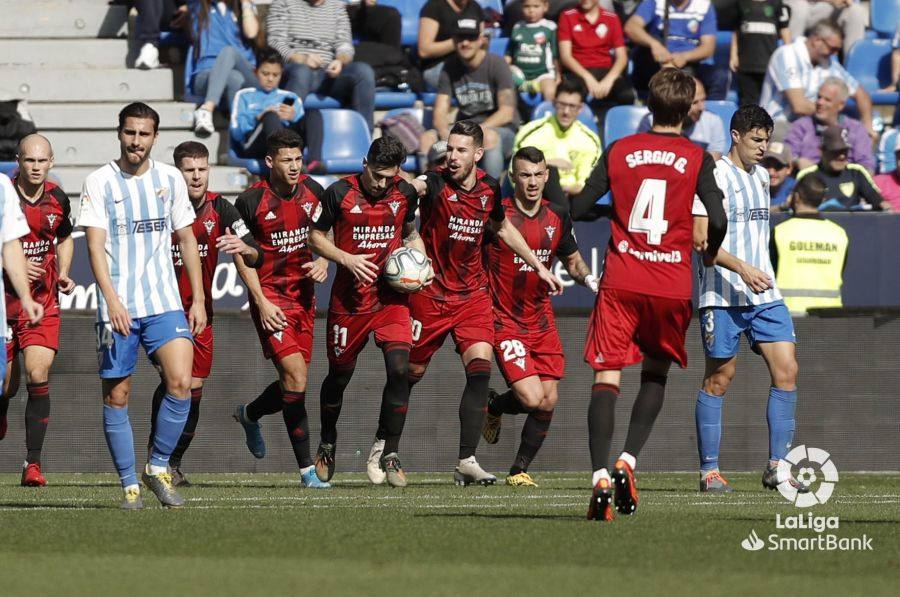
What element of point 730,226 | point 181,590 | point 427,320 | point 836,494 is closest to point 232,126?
point 427,320

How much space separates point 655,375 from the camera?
774cm

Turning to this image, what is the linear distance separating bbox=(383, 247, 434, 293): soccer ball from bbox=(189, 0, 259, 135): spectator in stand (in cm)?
615

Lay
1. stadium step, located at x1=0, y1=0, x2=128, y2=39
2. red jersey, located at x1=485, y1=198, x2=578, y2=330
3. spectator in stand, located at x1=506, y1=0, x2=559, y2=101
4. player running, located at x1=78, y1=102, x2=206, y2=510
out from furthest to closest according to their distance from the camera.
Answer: stadium step, located at x1=0, y1=0, x2=128, y2=39 → spectator in stand, located at x1=506, y1=0, x2=559, y2=101 → red jersey, located at x1=485, y1=198, x2=578, y2=330 → player running, located at x1=78, y1=102, x2=206, y2=510

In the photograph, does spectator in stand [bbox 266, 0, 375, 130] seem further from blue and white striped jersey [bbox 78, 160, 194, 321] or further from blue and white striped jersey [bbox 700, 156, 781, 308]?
blue and white striped jersey [bbox 78, 160, 194, 321]

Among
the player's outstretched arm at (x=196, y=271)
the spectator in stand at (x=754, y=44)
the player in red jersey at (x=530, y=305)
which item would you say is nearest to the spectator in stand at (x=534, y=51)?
the spectator in stand at (x=754, y=44)

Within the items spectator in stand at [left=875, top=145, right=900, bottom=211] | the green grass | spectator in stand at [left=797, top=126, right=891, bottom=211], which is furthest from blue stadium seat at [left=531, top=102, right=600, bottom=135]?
the green grass

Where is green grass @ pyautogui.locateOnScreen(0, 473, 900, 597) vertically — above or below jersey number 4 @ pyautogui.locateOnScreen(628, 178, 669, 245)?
below

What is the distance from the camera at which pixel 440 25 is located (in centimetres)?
1631

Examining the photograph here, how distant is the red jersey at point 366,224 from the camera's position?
33.6 ft

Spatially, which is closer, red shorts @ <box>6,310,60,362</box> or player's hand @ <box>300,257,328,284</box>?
player's hand @ <box>300,257,328,284</box>

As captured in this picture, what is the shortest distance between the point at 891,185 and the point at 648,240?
329 inches

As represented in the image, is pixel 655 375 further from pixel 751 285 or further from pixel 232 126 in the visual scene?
pixel 232 126

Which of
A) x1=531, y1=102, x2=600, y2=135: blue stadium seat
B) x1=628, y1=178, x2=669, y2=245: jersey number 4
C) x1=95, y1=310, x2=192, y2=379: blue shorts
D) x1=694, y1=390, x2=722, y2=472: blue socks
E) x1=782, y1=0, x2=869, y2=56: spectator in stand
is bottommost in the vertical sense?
x1=694, y1=390, x2=722, y2=472: blue socks

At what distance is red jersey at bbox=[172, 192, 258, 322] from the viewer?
10258 millimetres
